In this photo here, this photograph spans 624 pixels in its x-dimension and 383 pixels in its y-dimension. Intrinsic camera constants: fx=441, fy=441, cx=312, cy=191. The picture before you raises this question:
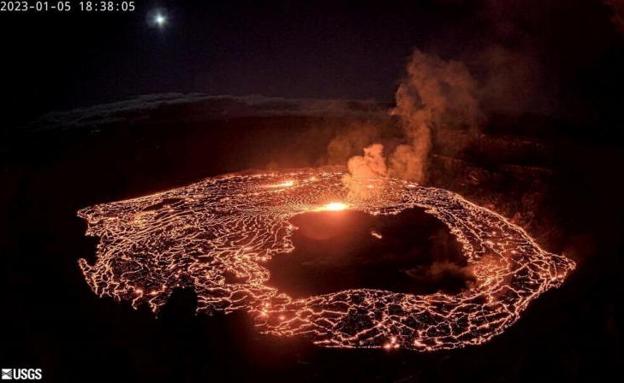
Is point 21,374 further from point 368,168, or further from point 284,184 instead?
point 368,168

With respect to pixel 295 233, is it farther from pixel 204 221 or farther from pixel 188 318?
pixel 188 318

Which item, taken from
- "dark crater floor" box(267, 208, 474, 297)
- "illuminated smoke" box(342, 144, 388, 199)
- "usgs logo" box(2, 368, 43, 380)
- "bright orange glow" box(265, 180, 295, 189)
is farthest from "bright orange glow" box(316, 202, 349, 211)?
"usgs logo" box(2, 368, 43, 380)

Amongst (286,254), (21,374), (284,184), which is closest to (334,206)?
(284,184)

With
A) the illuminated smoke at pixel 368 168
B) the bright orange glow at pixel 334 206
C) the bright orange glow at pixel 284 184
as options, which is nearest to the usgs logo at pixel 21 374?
the bright orange glow at pixel 334 206

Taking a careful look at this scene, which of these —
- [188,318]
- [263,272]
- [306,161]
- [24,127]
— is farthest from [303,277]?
[24,127]

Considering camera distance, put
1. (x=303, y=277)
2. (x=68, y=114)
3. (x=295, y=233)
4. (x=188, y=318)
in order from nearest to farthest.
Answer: (x=188, y=318), (x=303, y=277), (x=295, y=233), (x=68, y=114)

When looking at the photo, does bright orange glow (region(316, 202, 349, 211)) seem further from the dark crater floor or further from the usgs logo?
the usgs logo
